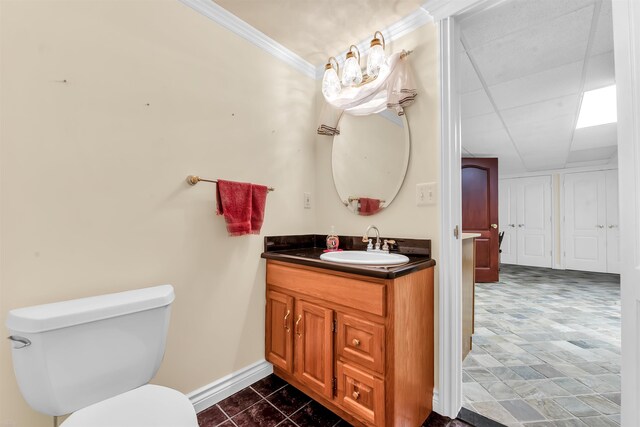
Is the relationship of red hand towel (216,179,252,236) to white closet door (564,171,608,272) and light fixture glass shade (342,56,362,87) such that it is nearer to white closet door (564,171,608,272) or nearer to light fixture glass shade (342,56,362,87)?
light fixture glass shade (342,56,362,87)

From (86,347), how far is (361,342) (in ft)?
3.53

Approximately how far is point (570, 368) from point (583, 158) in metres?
4.61

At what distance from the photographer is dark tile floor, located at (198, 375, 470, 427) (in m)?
1.40

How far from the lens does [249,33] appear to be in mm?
1756

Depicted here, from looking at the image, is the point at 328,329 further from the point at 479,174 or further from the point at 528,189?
the point at 528,189

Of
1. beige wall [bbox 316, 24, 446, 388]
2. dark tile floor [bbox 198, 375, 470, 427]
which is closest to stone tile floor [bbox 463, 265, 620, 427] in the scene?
dark tile floor [bbox 198, 375, 470, 427]

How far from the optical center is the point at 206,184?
1550 millimetres

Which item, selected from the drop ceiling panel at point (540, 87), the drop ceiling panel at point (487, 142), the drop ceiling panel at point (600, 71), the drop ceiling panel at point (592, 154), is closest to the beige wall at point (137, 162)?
the drop ceiling panel at point (540, 87)

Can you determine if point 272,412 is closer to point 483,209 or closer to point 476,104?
point 476,104

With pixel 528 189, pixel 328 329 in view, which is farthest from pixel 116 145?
pixel 528 189

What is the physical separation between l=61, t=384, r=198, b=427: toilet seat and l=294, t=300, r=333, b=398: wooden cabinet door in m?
0.69

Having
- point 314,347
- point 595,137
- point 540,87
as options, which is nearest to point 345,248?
point 314,347

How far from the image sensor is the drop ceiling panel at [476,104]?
2515 millimetres

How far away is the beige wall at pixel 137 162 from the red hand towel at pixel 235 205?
79mm
